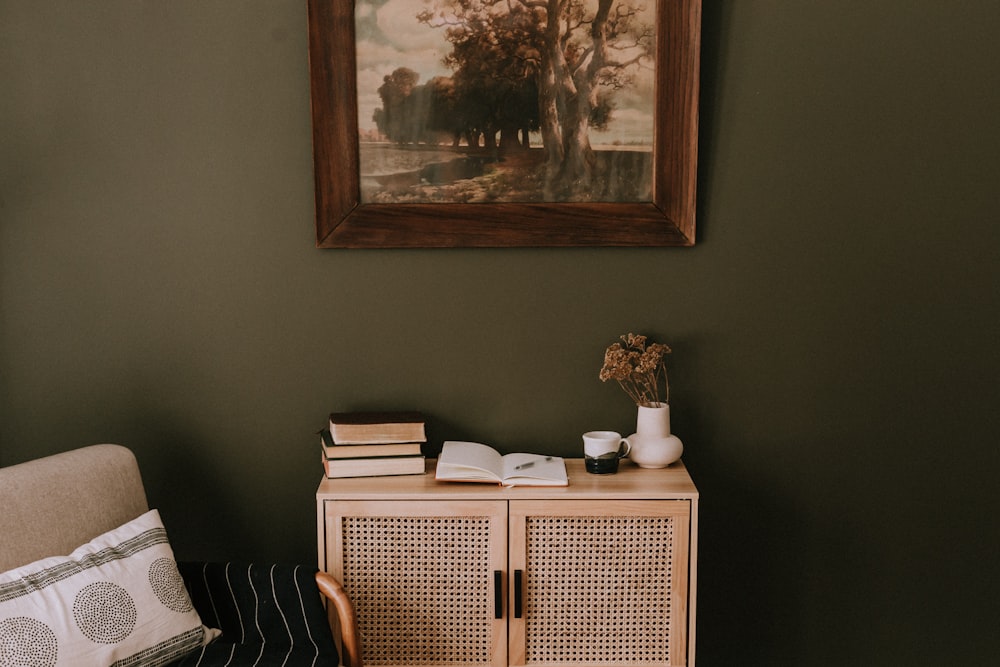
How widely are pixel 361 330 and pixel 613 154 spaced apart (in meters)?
0.81

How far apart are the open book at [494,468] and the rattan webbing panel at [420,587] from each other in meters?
0.10

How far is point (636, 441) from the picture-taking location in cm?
201

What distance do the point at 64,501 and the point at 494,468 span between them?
37.0 inches

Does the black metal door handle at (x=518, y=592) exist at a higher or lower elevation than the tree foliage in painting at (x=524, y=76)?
lower

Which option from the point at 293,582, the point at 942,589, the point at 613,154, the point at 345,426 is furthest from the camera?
the point at 942,589

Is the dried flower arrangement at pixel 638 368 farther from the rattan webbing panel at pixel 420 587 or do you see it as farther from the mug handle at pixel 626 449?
the rattan webbing panel at pixel 420 587

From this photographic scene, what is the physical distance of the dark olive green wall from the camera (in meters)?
2.03

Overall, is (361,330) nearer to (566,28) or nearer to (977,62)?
(566,28)

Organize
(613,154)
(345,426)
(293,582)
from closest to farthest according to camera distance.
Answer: (293,582), (345,426), (613,154)

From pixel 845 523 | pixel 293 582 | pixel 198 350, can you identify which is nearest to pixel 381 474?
pixel 293 582

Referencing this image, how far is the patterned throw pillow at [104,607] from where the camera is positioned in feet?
4.75

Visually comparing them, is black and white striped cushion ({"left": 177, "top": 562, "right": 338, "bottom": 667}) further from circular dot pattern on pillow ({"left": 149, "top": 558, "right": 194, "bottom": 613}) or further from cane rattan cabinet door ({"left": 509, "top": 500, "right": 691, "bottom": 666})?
cane rattan cabinet door ({"left": 509, "top": 500, "right": 691, "bottom": 666})

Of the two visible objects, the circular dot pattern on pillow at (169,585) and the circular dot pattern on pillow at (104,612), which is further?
the circular dot pattern on pillow at (169,585)

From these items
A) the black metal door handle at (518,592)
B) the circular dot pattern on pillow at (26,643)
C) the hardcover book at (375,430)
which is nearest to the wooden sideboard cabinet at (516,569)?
the black metal door handle at (518,592)
